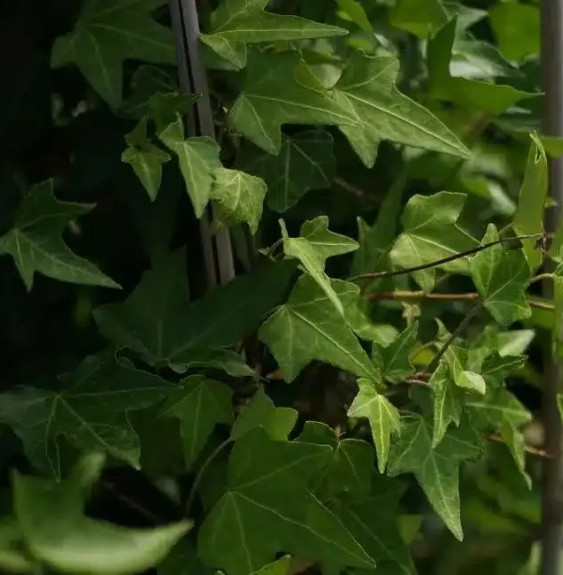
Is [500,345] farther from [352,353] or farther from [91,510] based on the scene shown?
[91,510]

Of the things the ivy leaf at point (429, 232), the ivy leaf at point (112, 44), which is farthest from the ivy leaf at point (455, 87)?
the ivy leaf at point (112, 44)

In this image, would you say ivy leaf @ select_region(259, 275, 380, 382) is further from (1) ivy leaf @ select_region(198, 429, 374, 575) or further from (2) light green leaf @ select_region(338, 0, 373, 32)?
(2) light green leaf @ select_region(338, 0, 373, 32)

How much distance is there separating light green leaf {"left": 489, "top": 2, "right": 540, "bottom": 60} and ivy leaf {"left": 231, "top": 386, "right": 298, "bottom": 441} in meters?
0.36

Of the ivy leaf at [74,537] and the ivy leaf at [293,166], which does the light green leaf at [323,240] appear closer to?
the ivy leaf at [293,166]

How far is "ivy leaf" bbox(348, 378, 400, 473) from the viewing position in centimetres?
48

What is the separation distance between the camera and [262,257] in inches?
22.0

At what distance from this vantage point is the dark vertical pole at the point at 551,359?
62cm

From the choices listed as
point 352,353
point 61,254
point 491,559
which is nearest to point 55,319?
point 61,254

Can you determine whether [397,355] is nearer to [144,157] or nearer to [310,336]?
[310,336]

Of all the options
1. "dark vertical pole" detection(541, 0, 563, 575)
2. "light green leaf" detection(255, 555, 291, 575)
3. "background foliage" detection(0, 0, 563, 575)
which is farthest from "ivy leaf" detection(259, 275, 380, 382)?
"dark vertical pole" detection(541, 0, 563, 575)

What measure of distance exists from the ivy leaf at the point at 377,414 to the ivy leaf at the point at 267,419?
44mm

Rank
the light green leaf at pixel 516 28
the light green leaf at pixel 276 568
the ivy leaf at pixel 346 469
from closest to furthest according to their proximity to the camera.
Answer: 1. the light green leaf at pixel 276 568
2. the ivy leaf at pixel 346 469
3. the light green leaf at pixel 516 28

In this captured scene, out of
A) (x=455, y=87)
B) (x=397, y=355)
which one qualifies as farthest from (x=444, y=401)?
(x=455, y=87)

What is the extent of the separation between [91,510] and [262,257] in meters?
0.20
